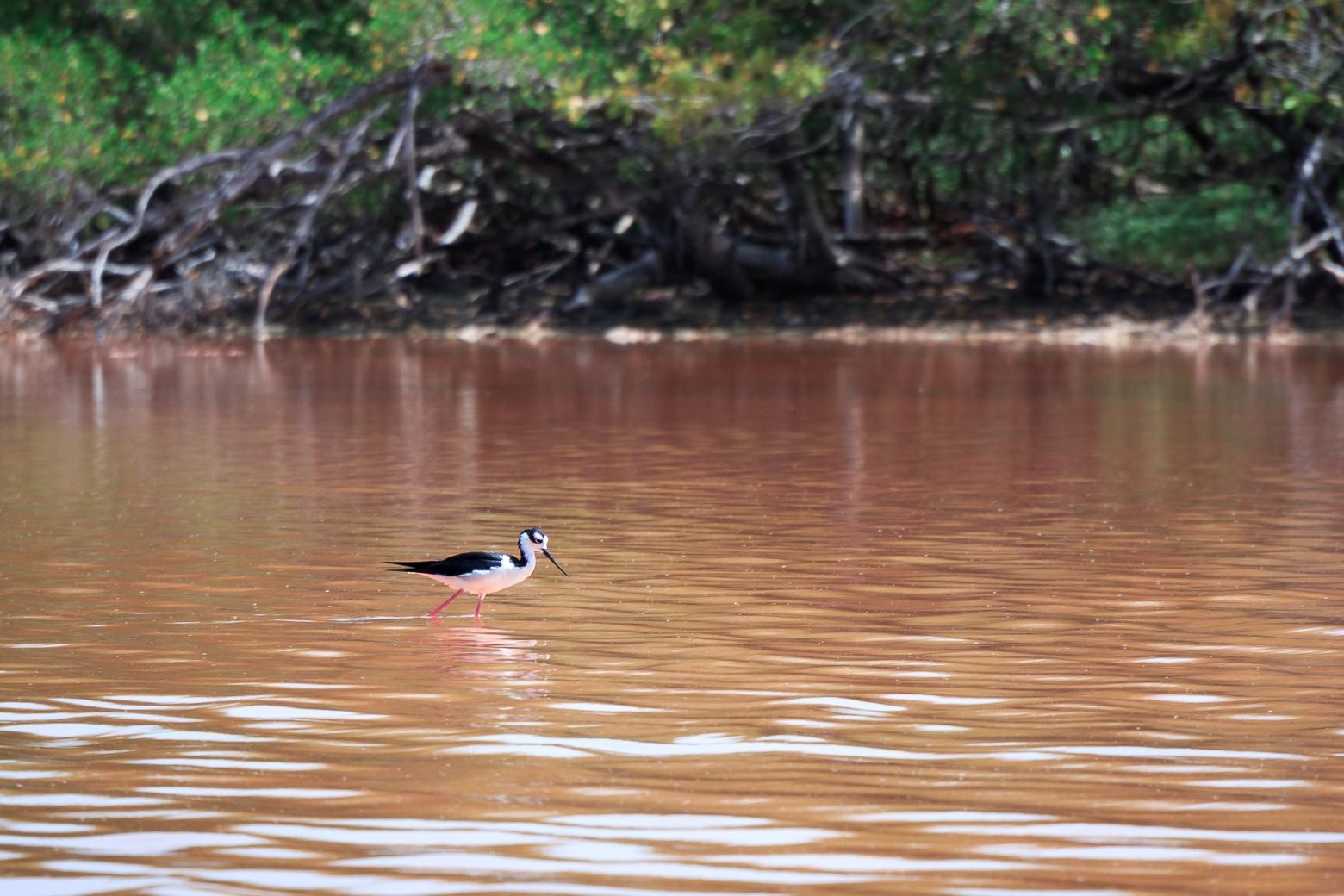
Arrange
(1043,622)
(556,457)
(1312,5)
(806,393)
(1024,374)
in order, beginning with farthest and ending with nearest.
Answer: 1. (1312,5)
2. (1024,374)
3. (806,393)
4. (556,457)
5. (1043,622)

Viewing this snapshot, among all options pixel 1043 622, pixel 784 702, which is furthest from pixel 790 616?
pixel 784 702

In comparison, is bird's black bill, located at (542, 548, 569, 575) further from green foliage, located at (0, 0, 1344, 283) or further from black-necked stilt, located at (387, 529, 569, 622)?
green foliage, located at (0, 0, 1344, 283)

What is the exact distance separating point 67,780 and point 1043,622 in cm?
298

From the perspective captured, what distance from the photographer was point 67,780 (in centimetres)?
464

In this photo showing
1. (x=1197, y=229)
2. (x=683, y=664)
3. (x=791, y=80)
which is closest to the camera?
(x=683, y=664)

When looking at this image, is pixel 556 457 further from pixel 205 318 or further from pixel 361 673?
pixel 205 318

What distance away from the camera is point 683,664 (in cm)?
584

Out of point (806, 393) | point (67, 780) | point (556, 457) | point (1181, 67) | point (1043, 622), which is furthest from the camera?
point (1181, 67)

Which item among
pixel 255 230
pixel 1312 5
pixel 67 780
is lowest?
pixel 67 780

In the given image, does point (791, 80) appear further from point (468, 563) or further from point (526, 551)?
point (468, 563)

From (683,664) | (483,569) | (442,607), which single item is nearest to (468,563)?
(483,569)

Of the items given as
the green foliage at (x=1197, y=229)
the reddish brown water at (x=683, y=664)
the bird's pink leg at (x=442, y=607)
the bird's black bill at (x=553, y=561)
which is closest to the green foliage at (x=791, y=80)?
the green foliage at (x=1197, y=229)

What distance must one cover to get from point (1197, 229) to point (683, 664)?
53.4 ft

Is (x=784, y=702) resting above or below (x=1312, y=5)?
below
